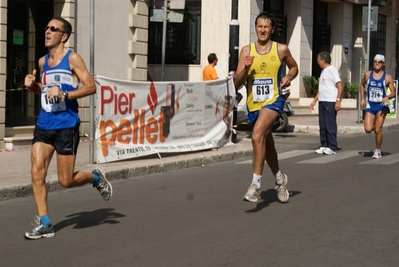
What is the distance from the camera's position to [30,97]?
17.0 meters

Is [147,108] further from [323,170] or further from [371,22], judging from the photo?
[371,22]

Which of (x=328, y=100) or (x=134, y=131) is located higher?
(x=328, y=100)

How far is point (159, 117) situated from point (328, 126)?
3.65m

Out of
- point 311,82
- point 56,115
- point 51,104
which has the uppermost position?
point 311,82

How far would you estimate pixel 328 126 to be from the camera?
1580cm

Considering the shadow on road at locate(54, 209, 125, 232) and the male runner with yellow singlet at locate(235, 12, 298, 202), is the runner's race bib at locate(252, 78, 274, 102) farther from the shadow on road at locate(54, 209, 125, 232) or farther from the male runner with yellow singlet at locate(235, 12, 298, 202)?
the shadow on road at locate(54, 209, 125, 232)

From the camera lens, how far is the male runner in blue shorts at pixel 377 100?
14.6m

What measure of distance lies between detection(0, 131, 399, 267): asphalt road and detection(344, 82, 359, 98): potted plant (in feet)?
64.3

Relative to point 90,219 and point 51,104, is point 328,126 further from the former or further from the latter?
point 51,104

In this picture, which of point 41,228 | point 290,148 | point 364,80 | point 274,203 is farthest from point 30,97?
point 41,228

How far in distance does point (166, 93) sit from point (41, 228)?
6.93 meters

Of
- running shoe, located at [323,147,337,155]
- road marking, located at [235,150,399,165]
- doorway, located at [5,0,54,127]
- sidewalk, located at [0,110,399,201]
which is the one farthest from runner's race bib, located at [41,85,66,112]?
running shoe, located at [323,147,337,155]

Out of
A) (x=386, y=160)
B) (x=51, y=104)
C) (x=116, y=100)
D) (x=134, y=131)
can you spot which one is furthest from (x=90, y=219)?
(x=386, y=160)

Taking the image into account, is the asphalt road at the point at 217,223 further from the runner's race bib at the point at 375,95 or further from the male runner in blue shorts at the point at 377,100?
the runner's race bib at the point at 375,95
